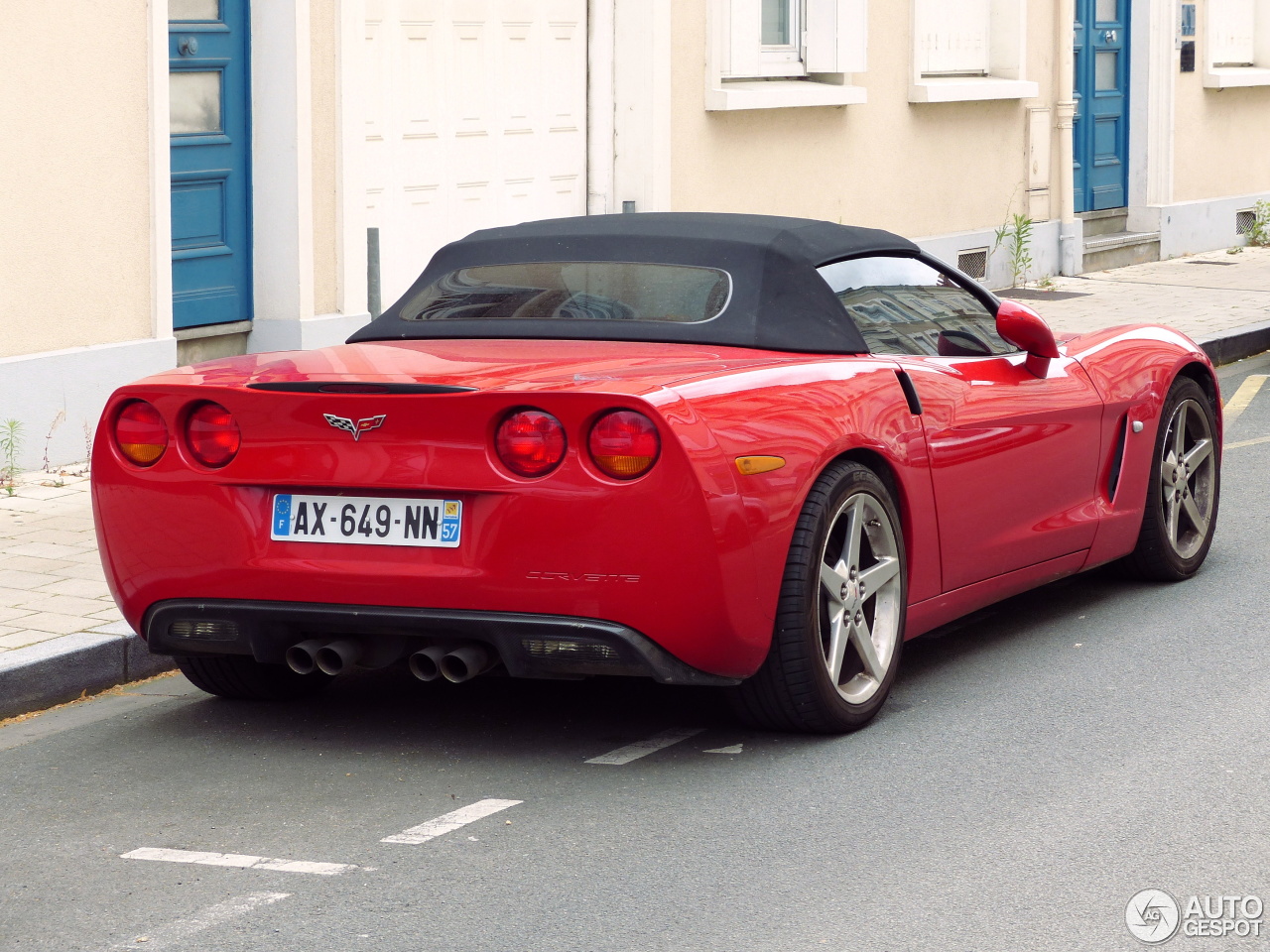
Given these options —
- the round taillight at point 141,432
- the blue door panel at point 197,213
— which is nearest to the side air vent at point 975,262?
the blue door panel at point 197,213

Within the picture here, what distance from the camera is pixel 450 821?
4438 mm

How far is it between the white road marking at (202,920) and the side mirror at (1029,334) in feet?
9.54

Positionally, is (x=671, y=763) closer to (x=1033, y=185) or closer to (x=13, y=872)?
(x=13, y=872)

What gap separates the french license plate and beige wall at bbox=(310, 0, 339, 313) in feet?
19.5

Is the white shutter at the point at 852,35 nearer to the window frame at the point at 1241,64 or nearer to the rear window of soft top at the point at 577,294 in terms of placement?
the window frame at the point at 1241,64

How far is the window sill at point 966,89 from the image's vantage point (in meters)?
15.7

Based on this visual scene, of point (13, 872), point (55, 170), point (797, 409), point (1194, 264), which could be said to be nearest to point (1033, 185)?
point (1194, 264)

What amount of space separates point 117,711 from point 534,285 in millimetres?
1676

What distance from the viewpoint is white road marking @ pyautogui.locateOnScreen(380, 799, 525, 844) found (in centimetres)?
433

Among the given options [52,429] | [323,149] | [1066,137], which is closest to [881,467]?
[52,429]

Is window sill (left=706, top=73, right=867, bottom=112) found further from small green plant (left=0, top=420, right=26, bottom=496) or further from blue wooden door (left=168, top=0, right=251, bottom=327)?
small green plant (left=0, top=420, right=26, bottom=496)

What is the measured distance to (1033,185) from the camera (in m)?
17.4

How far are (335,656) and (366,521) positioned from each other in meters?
0.35

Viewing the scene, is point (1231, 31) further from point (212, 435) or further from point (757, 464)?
point (212, 435)
